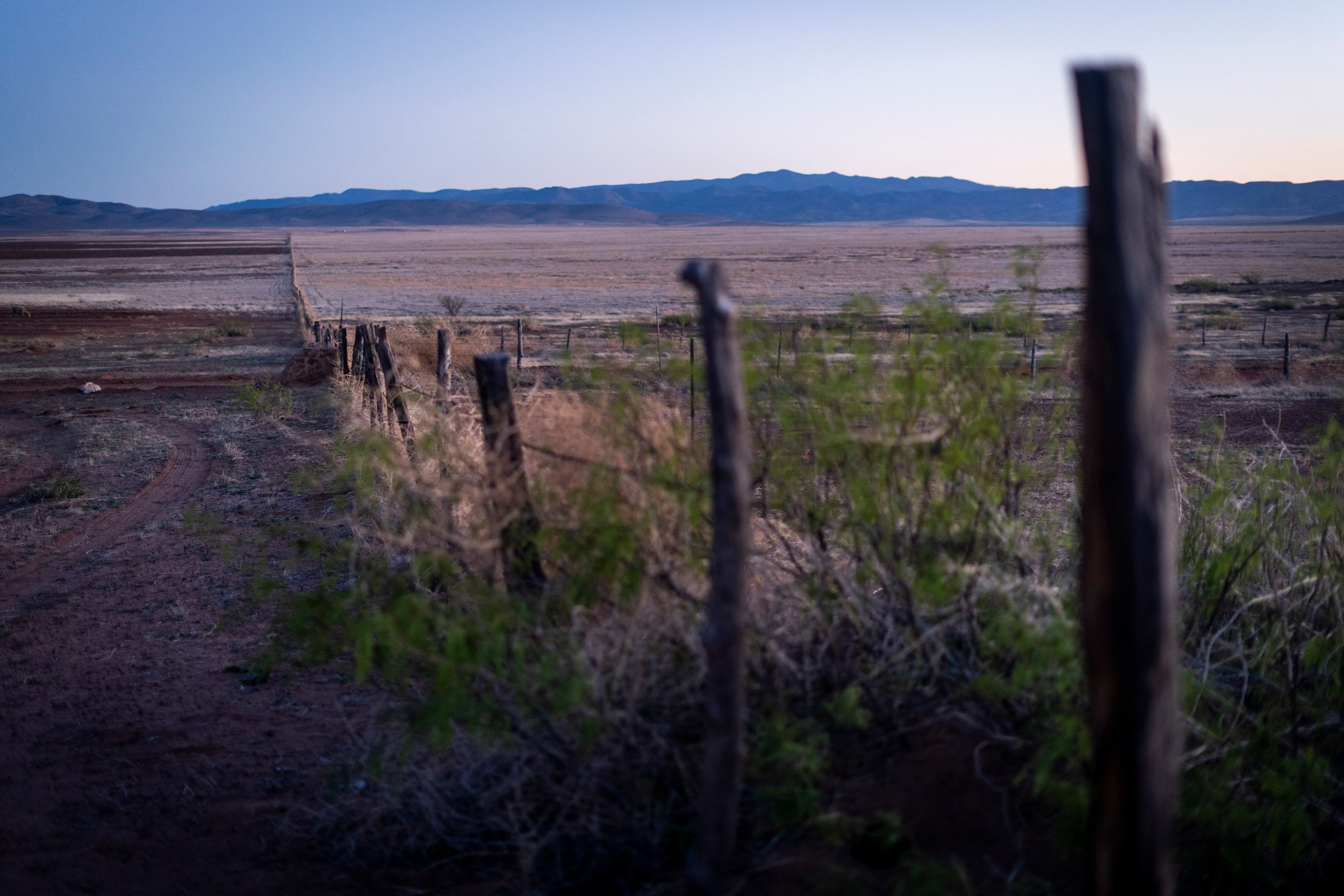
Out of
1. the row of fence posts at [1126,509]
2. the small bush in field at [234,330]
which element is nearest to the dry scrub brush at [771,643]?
the row of fence posts at [1126,509]

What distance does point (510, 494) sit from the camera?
3303 mm

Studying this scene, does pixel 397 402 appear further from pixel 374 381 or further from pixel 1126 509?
pixel 1126 509

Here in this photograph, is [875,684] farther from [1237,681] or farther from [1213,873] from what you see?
[1237,681]

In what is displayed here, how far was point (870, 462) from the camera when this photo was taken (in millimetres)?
3463

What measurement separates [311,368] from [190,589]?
10.4 meters

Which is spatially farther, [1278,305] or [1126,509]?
[1278,305]

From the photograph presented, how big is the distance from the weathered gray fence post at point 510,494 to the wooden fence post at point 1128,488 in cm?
189

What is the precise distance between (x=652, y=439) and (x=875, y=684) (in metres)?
1.25

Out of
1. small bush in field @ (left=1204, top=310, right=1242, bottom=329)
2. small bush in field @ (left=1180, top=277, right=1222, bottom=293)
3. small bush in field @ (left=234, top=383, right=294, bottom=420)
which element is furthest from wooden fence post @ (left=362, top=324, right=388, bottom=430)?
small bush in field @ (left=1180, top=277, right=1222, bottom=293)

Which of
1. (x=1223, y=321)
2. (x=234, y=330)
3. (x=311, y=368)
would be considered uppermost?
(x=234, y=330)

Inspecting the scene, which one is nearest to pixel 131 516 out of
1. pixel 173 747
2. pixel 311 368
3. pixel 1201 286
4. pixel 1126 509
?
pixel 173 747

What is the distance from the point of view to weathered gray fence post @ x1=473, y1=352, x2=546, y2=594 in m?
3.27

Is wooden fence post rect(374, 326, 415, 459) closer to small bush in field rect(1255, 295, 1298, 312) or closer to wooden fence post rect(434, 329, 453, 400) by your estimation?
wooden fence post rect(434, 329, 453, 400)

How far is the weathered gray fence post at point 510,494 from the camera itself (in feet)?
10.7
